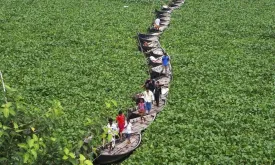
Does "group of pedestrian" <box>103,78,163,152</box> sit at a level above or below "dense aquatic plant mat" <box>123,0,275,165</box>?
above

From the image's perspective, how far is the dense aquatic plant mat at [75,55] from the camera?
1952 centimetres

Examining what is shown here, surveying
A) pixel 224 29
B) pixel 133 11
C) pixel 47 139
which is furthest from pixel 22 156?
pixel 133 11

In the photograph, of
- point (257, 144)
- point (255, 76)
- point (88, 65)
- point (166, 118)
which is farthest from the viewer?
point (88, 65)

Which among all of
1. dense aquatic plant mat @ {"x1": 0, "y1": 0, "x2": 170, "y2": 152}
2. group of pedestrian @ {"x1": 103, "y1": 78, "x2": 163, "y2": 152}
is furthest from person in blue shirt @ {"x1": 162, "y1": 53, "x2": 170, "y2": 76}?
group of pedestrian @ {"x1": 103, "y1": 78, "x2": 163, "y2": 152}

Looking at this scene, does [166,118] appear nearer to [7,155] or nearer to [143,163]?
[143,163]

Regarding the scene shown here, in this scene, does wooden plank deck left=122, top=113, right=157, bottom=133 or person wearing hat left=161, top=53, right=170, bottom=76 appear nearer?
wooden plank deck left=122, top=113, right=157, bottom=133

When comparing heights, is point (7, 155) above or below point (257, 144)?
above

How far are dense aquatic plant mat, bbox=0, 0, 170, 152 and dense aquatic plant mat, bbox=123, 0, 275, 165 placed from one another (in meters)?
2.54

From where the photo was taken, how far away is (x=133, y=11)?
39.9 m

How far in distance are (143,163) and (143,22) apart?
23.3 metres

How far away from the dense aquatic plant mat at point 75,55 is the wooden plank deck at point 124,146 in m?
1.24

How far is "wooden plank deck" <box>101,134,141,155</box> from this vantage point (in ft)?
47.2

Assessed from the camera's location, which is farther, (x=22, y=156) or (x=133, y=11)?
(x=133, y=11)

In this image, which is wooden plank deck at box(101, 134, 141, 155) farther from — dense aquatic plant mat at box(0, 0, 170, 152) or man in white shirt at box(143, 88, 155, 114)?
man in white shirt at box(143, 88, 155, 114)
